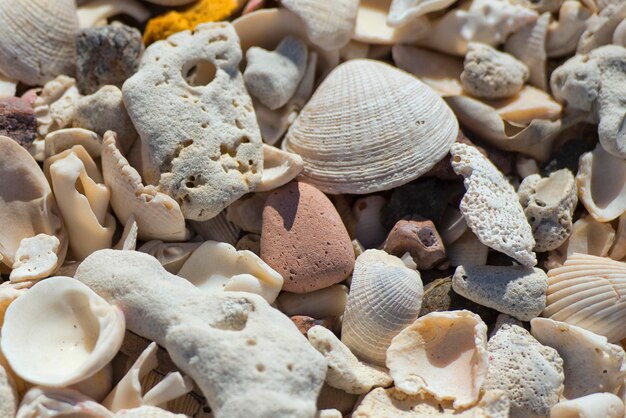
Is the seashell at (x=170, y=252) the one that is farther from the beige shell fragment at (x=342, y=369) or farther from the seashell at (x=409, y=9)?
the seashell at (x=409, y=9)

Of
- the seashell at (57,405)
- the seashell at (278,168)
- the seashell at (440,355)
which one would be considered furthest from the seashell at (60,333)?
the seashell at (440,355)

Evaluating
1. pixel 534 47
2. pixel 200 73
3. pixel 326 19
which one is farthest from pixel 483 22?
pixel 200 73

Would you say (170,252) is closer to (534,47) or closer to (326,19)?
(326,19)

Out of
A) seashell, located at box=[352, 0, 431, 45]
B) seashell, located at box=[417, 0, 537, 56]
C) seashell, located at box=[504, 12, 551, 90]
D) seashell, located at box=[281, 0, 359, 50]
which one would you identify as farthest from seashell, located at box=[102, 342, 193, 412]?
seashell, located at box=[504, 12, 551, 90]

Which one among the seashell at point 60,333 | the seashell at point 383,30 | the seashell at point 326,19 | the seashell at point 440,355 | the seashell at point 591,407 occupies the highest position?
the seashell at point 326,19

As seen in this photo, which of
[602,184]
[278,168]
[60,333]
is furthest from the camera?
[602,184]

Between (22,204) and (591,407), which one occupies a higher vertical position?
(22,204)

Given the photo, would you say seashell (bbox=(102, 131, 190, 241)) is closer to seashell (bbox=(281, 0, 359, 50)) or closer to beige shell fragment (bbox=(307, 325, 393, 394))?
beige shell fragment (bbox=(307, 325, 393, 394))

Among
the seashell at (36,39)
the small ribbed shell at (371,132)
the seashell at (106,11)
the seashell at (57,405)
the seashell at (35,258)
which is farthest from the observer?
the seashell at (106,11)
